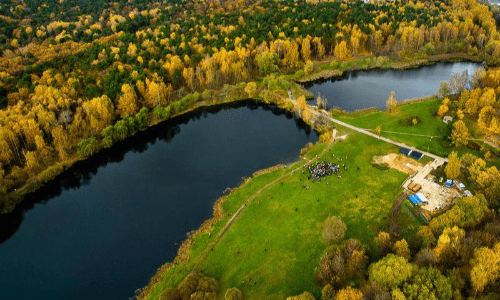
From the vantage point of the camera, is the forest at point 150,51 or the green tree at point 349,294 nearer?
the green tree at point 349,294

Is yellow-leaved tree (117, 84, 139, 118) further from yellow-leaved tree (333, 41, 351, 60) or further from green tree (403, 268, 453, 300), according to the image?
green tree (403, 268, 453, 300)

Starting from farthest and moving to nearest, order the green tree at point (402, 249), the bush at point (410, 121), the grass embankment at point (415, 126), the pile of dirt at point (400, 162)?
the bush at point (410, 121) < the grass embankment at point (415, 126) < the pile of dirt at point (400, 162) < the green tree at point (402, 249)

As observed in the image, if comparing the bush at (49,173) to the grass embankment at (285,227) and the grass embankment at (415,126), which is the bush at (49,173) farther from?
the grass embankment at (415,126)

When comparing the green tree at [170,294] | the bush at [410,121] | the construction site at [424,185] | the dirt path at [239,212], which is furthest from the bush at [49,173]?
the bush at [410,121]

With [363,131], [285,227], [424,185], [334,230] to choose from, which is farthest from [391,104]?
[285,227]

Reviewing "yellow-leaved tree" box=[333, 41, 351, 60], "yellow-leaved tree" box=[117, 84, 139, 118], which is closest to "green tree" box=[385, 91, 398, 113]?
"yellow-leaved tree" box=[333, 41, 351, 60]

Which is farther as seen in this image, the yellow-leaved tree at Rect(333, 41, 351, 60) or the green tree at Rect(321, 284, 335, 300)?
the yellow-leaved tree at Rect(333, 41, 351, 60)
